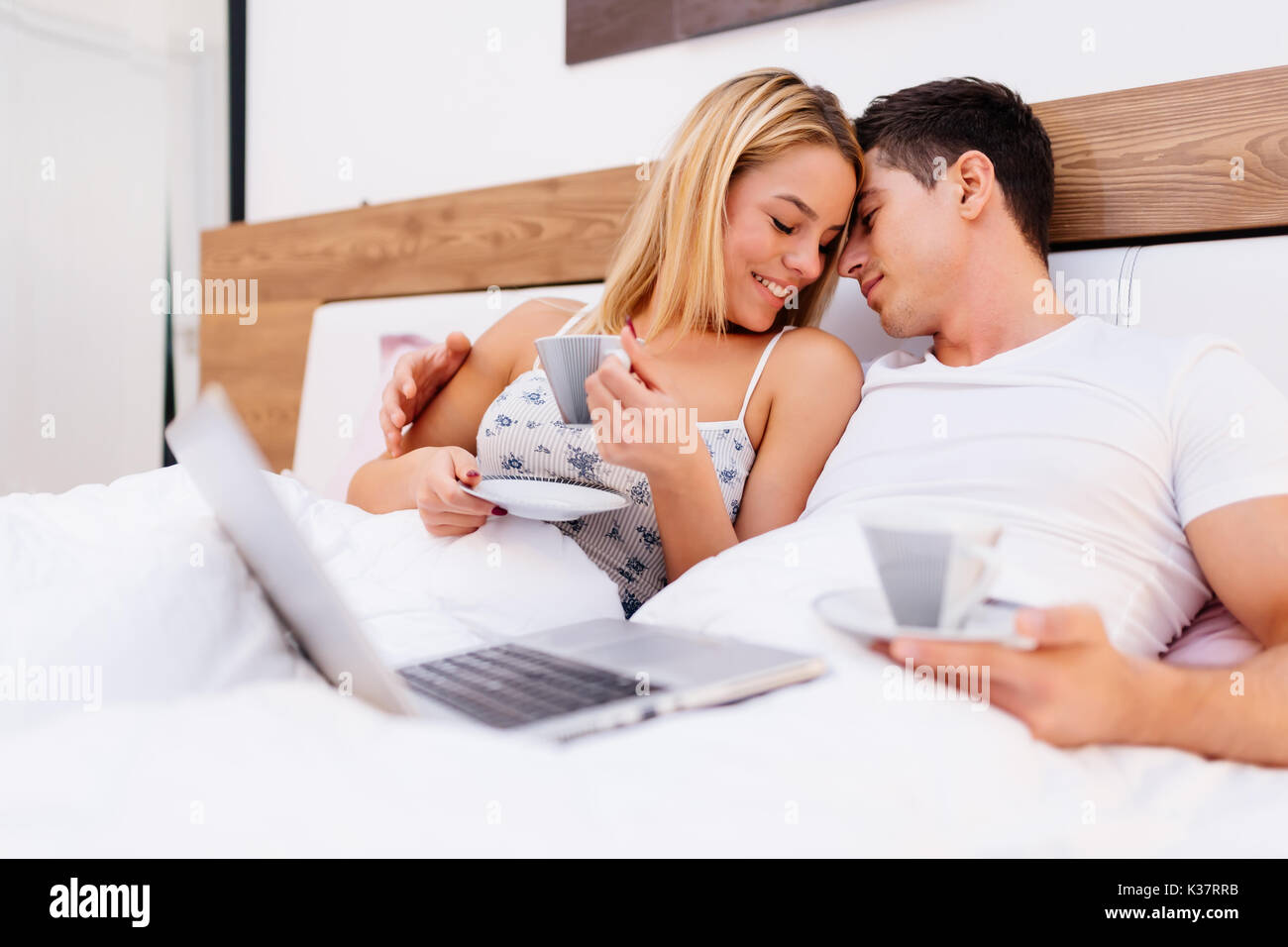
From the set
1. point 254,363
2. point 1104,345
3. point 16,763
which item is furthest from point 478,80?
point 16,763

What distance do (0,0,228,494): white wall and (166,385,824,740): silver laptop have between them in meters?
2.30

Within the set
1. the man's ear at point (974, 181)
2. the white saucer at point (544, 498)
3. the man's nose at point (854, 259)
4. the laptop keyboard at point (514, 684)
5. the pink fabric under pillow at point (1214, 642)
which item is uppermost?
the man's ear at point (974, 181)

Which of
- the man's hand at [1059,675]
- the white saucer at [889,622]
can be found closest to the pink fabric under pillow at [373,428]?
the white saucer at [889,622]

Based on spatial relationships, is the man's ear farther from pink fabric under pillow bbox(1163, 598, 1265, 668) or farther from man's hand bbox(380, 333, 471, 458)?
man's hand bbox(380, 333, 471, 458)

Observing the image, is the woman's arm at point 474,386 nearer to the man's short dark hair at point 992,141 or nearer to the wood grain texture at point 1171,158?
the man's short dark hair at point 992,141

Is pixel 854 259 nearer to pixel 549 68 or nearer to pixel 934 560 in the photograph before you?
pixel 934 560

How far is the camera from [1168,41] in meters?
1.36

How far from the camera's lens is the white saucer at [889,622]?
61 centimetres

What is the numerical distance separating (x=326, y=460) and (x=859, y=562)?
1525mm

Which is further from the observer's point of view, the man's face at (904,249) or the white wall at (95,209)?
the white wall at (95,209)

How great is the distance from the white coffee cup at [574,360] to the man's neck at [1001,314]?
497 millimetres

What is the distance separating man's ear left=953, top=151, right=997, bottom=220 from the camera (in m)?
1.27
